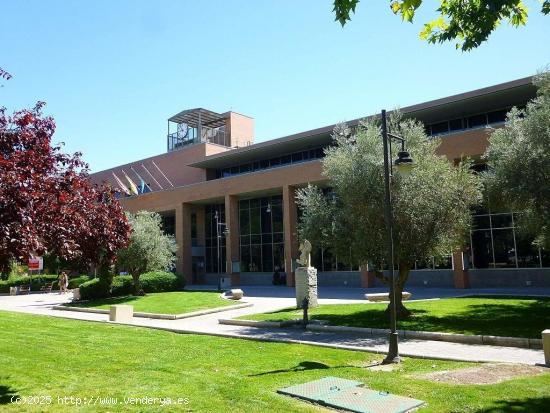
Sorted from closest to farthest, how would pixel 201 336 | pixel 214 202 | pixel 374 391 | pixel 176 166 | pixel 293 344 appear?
pixel 374 391
pixel 293 344
pixel 201 336
pixel 214 202
pixel 176 166

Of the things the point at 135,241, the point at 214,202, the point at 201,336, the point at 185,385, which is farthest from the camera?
the point at 214,202

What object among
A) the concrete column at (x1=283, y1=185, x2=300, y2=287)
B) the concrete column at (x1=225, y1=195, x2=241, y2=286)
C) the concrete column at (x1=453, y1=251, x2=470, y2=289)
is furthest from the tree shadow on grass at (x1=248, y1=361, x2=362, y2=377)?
the concrete column at (x1=225, y1=195, x2=241, y2=286)

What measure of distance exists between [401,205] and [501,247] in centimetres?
1534

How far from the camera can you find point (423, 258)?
614 inches

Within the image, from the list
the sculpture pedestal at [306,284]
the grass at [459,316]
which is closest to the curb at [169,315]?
the grass at [459,316]

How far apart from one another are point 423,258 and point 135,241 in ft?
57.2

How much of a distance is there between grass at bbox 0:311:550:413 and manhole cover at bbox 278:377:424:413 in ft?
0.73

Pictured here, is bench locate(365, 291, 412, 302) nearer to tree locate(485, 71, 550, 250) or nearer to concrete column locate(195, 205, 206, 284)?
tree locate(485, 71, 550, 250)

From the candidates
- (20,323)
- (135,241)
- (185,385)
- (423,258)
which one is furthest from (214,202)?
(185,385)

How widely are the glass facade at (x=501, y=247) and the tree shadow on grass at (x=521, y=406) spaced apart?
814 inches

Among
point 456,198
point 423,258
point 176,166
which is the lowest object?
point 423,258

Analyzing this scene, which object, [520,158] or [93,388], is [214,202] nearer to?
[520,158]

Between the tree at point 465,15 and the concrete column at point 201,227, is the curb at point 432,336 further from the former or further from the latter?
the concrete column at point 201,227

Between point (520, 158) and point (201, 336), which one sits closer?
point (201, 336)
